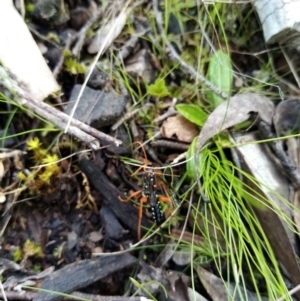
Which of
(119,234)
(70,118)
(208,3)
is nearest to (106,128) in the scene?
(70,118)

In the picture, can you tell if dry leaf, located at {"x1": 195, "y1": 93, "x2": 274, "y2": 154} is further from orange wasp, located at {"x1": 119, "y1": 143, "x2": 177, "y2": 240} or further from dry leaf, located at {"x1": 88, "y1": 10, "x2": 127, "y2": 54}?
dry leaf, located at {"x1": 88, "y1": 10, "x2": 127, "y2": 54}

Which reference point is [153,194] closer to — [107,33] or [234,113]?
[234,113]

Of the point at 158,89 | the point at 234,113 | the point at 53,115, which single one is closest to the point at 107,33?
the point at 158,89

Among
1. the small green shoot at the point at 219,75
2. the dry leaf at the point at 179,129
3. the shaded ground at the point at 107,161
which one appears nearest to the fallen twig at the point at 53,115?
the shaded ground at the point at 107,161

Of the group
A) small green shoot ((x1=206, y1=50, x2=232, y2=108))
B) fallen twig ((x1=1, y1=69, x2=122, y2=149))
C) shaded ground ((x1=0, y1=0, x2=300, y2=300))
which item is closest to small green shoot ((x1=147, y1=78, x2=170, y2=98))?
shaded ground ((x1=0, y1=0, x2=300, y2=300))

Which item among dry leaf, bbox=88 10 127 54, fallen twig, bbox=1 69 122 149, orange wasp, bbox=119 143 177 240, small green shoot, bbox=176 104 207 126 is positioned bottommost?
orange wasp, bbox=119 143 177 240
